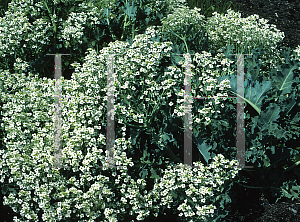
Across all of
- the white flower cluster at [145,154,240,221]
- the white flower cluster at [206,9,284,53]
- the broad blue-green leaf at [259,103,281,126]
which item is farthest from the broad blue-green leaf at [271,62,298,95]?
the white flower cluster at [145,154,240,221]

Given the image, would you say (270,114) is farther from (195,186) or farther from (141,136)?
(141,136)

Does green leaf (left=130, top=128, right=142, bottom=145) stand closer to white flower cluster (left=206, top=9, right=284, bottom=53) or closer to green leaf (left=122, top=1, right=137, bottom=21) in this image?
green leaf (left=122, top=1, right=137, bottom=21)

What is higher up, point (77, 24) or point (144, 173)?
point (77, 24)

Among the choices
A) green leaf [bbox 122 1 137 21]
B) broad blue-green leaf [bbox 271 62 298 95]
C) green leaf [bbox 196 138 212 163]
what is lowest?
green leaf [bbox 196 138 212 163]

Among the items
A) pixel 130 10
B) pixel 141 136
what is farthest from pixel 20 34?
pixel 141 136

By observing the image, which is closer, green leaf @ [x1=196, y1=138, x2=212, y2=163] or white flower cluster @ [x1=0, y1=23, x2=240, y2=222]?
white flower cluster @ [x1=0, y1=23, x2=240, y2=222]

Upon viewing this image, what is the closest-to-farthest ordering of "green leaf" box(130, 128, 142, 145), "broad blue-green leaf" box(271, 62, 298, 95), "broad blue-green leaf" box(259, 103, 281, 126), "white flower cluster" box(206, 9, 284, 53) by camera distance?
"green leaf" box(130, 128, 142, 145)
"broad blue-green leaf" box(259, 103, 281, 126)
"broad blue-green leaf" box(271, 62, 298, 95)
"white flower cluster" box(206, 9, 284, 53)

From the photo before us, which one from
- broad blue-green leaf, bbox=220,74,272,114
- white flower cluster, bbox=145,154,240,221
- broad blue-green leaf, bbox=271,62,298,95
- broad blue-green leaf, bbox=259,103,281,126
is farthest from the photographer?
broad blue-green leaf, bbox=271,62,298,95

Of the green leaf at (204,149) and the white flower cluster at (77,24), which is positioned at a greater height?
the white flower cluster at (77,24)

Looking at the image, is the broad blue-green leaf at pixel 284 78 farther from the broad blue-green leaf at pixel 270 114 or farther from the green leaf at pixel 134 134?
the green leaf at pixel 134 134

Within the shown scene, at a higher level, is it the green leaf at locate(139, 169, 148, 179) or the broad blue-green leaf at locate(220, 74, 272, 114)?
the broad blue-green leaf at locate(220, 74, 272, 114)

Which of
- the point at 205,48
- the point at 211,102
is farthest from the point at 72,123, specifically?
the point at 205,48

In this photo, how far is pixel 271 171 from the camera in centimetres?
429

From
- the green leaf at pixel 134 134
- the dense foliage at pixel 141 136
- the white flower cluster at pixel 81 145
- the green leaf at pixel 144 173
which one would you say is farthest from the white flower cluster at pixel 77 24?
the green leaf at pixel 144 173
